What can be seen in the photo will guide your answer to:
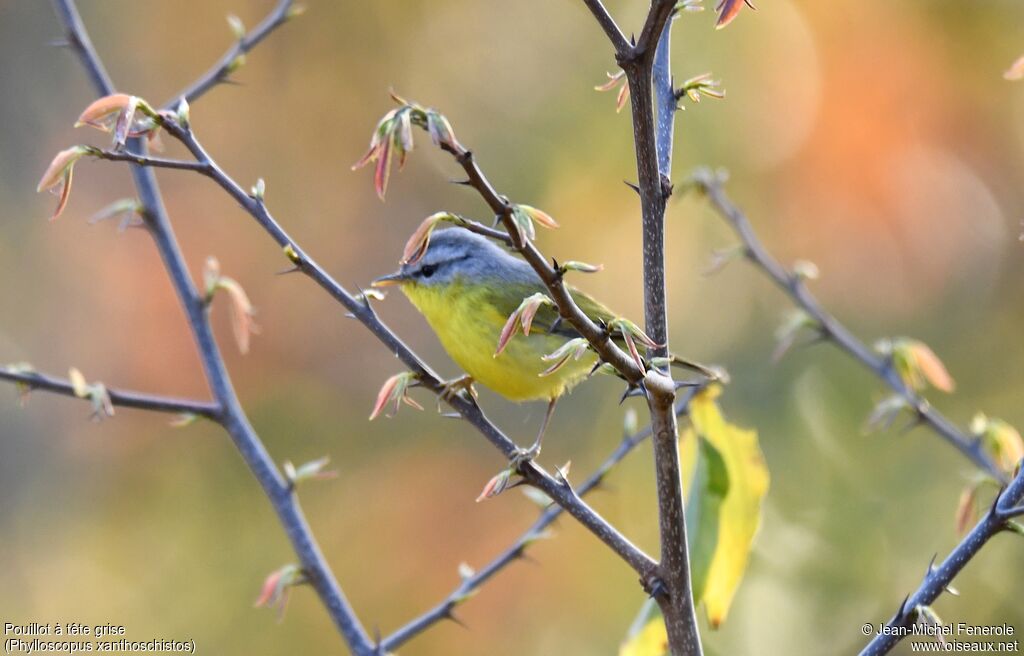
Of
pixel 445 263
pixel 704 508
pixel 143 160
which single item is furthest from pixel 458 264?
pixel 143 160

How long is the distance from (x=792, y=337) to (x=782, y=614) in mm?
2843

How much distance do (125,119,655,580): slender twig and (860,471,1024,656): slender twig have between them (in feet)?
1.45

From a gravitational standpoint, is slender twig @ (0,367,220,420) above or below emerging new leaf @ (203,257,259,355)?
below

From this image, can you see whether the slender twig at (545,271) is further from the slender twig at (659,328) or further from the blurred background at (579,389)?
the blurred background at (579,389)

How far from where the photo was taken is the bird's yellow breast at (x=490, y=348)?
3529 mm

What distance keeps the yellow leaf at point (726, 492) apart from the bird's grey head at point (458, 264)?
1553mm

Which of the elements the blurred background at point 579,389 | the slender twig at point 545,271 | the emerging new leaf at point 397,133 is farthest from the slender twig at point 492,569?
the blurred background at point 579,389

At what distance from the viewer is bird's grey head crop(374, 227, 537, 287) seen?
397cm

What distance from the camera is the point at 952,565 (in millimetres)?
1865

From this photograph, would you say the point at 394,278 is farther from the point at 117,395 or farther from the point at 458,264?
the point at 117,395

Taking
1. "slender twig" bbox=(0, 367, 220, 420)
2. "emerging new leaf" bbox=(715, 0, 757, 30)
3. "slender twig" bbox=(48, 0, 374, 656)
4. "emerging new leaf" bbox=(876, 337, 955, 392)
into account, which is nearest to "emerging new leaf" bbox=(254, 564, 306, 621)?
"slender twig" bbox=(48, 0, 374, 656)

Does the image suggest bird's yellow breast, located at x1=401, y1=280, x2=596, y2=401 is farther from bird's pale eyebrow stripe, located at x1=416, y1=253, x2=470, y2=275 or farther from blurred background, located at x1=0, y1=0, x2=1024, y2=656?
blurred background, located at x1=0, y1=0, x2=1024, y2=656

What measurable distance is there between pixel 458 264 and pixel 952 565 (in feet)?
8.32

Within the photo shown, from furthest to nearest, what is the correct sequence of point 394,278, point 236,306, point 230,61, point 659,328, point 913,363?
point 394,278
point 913,363
point 230,61
point 236,306
point 659,328
